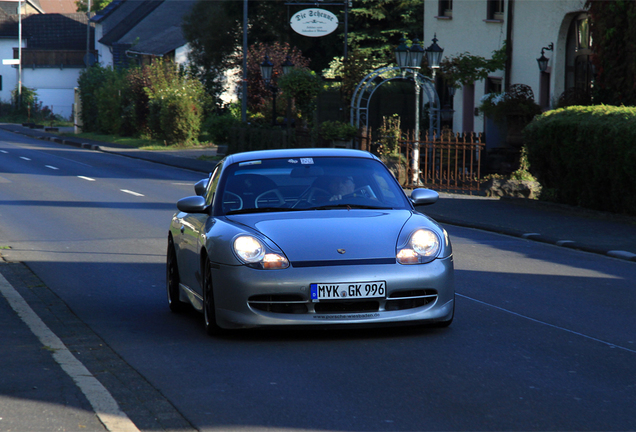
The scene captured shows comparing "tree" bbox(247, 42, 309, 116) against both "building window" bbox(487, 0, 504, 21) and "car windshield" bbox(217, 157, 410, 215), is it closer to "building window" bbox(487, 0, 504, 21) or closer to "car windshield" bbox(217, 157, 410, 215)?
"building window" bbox(487, 0, 504, 21)

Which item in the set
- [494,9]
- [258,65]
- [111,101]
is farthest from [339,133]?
[111,101]

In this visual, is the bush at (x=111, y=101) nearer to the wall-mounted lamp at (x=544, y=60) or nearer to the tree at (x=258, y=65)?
the tree at (x=258, y=65)

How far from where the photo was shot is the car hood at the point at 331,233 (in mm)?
6809

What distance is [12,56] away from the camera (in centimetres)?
11025

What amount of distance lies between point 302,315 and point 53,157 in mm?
35209

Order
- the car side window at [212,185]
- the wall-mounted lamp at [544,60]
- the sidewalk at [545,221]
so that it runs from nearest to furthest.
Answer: the car side window at [212,185]
the sidewalk at [545,221]
the wall-mounted lamp at [544,60]

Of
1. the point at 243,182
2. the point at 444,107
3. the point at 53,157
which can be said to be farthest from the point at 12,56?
the point at 243,182

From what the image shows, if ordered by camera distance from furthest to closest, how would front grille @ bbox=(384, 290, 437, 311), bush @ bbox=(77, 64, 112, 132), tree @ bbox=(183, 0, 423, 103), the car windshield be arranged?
bush @ bbox=(77, 64, 112, 132), tree @ bbox=(183, 0, 423, 103), the car windshield, front grille @ bbox=(384, 290, 437, 311)

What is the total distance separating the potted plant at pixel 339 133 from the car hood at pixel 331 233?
18549 millimetres

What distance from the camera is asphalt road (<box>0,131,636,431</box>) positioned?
5.16 meters

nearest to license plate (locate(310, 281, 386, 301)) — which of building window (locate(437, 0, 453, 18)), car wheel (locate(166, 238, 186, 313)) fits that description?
car wheel (locate(166, 238, 186, 313))

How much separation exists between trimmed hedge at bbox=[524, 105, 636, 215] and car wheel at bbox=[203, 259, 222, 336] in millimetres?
10375

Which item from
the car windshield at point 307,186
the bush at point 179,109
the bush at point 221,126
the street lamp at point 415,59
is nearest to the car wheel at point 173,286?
the car windshield at point 307,186

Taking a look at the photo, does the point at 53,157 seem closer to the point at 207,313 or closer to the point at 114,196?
the point at 114,196
